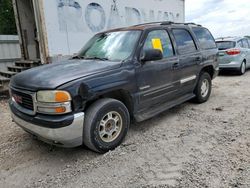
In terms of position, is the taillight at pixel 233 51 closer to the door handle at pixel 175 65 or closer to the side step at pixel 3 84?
the door handle at pixel 175 65

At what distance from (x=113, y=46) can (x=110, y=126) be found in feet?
4.68

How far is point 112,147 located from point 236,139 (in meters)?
1.91

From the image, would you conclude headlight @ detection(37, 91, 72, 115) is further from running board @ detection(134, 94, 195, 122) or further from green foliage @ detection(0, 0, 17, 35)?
green foliage @ detection(0, 0, 17, 35)

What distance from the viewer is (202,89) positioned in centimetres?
573

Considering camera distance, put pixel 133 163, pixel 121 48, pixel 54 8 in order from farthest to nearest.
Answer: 1. pixel 54 8
2. pixel 121 48
3. pixel 133 163

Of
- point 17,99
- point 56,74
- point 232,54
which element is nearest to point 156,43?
point 56,74

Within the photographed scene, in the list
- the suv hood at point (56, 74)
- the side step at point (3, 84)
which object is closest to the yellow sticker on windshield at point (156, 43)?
the suv hood at point (56, 74)

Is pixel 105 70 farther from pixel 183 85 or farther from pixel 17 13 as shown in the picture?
pixel 17 13

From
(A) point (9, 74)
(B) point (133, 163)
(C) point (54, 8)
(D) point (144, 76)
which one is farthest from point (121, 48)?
(A) point (9, 74)

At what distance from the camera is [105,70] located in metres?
3.38

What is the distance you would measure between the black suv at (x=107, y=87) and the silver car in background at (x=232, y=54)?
478 cm

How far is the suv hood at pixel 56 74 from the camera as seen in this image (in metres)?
3.03

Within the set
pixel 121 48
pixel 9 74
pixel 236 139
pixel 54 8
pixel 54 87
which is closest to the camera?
pixel 54 87

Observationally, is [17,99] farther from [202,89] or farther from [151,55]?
[202,89]
